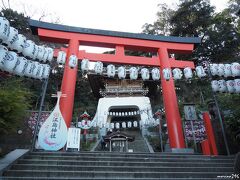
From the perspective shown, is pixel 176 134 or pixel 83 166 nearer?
pixel 83 166

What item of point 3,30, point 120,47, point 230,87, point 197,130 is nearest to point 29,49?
point 3,30

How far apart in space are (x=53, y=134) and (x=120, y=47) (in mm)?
6004

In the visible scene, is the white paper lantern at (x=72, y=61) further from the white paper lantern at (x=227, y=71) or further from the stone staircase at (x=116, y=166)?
the white paper lantern at (x=227, y=71)

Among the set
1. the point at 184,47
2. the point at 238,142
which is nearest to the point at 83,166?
the point at 238,142

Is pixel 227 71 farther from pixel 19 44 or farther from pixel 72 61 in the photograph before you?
pixel 19 44

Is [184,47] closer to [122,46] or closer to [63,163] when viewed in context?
[122,46]

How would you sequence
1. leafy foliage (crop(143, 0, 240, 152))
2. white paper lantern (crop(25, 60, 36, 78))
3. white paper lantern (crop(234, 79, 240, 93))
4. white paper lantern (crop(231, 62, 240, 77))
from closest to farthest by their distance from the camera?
white paper lantern (crop(25, 60, 36, 78))
white paper lantern (crop(234, 79, 240, 93))
white paper lantern (crop(231, 62, 240, 77))
leafy foliage (crop(143, 0, 240, 152))

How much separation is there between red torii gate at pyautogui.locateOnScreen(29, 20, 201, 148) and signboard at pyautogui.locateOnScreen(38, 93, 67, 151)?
153 centimetres

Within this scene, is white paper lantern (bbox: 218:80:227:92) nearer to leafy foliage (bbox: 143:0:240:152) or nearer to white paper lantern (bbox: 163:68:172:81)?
white paper lantern (bbox: 163:68:172:81)

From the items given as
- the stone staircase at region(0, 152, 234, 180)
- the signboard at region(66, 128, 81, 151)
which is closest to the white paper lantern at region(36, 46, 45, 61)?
the signboard at region(66, 128, 81, 151)

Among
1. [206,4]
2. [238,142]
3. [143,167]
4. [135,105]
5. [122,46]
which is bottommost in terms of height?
[143,167]

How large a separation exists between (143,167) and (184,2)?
75.3 feet

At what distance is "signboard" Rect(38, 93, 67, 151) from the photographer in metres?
7.25

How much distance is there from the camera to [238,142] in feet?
26.5
